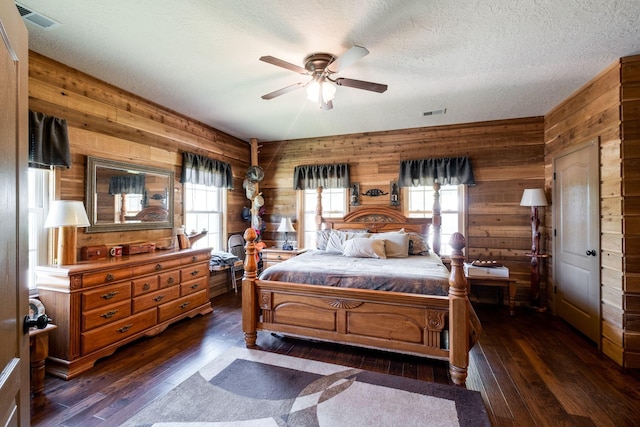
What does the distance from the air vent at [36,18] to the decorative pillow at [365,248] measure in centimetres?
340

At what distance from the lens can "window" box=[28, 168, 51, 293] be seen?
264cm

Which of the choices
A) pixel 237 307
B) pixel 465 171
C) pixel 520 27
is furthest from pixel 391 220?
pixel 520 27

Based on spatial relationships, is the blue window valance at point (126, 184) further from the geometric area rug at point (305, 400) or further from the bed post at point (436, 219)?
the bed post at point (436, 219)

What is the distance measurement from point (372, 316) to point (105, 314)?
241 centimetres

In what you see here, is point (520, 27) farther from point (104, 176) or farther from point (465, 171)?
point (104, 176)

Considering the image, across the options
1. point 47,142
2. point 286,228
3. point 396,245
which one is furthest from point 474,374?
point 47,142

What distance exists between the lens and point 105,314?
8.73ft

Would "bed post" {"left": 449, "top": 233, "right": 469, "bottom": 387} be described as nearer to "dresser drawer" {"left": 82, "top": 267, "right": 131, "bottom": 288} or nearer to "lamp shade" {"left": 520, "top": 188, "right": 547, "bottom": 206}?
"lamp shade" {"left": 520, "top": 188, "right": 547, "bottom": 206}

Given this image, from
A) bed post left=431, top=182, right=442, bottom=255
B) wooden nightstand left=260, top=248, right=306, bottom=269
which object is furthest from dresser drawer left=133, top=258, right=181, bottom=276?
bed post left=431, top=182, right=442, bottom=255

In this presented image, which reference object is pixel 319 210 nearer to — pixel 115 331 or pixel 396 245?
pixel 396 245

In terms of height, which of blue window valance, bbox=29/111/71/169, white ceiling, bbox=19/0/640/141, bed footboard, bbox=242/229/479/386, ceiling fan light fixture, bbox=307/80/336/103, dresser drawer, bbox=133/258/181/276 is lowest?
bed footboard, bbox=242/229/479/386

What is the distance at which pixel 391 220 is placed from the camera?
4.78 m

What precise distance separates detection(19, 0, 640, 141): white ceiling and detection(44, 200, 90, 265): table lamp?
1.33m

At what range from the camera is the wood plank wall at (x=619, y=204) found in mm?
2594
